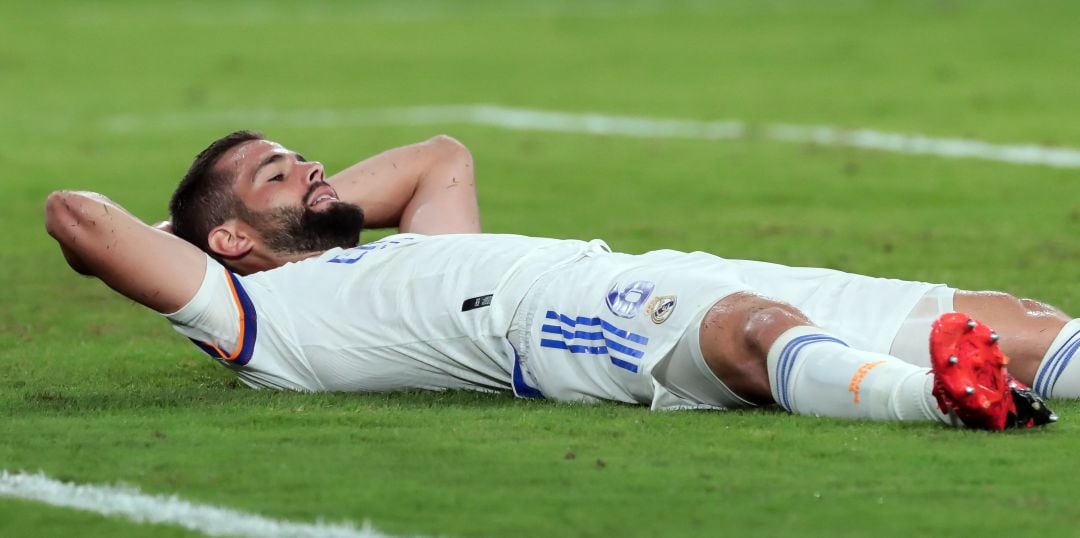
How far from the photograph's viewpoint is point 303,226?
5766 mm

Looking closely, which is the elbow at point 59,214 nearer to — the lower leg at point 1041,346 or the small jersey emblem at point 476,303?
the small jersey emblem at point 476,303

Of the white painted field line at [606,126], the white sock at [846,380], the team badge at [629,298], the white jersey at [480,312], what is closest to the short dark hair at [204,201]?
the white jersey at [480,312]

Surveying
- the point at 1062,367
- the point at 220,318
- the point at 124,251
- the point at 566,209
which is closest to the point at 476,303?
the point at 220,318

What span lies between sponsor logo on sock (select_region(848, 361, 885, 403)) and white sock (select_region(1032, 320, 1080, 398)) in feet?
2.09

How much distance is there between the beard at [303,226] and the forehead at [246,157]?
0.43 ft

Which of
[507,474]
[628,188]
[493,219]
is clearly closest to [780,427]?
[507,474]

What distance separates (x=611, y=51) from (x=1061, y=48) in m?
4.28

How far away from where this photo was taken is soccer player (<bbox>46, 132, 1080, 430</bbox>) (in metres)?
4.81

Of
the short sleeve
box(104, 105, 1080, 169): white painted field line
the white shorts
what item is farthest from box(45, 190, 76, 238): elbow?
box(104, 105, 1080, 169): white painted field line

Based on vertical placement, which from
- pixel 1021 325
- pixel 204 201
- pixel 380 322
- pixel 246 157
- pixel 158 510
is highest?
pixel 246 157

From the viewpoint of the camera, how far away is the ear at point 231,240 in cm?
572

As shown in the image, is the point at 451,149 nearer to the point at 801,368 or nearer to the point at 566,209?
the point at 801,368

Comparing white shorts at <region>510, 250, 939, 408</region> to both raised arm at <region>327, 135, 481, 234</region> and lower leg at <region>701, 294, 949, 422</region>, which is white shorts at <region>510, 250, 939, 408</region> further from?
raised arm at <region>327, 135, 481, 234</region>

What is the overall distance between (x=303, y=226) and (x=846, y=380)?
1845 mm
